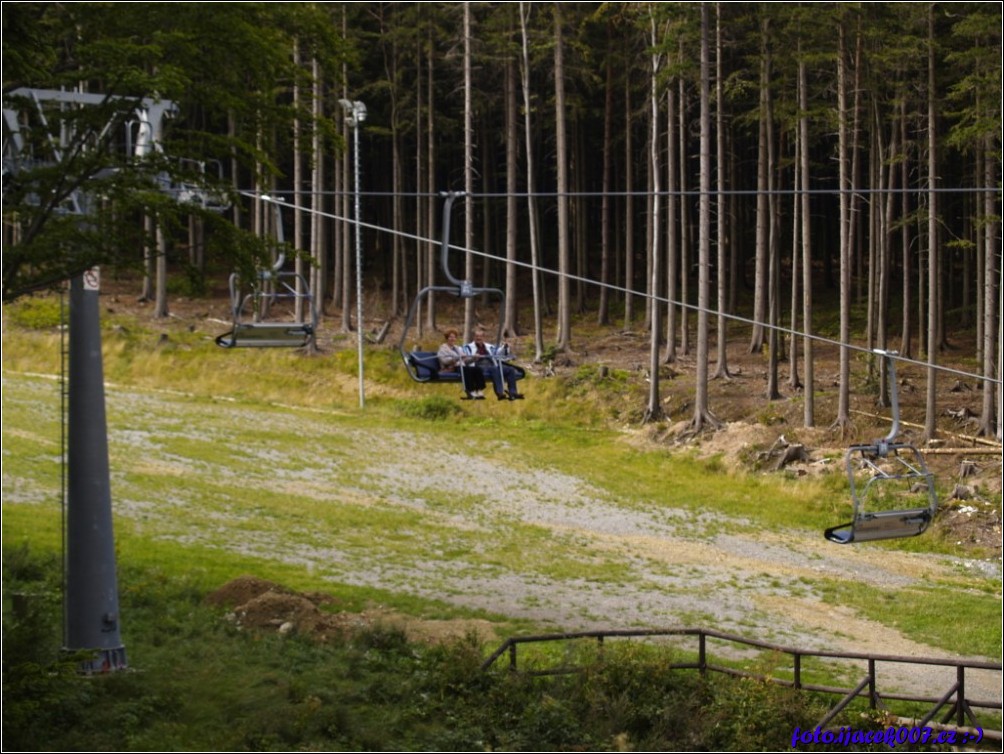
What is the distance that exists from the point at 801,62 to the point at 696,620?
13.1m

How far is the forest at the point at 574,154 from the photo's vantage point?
15.1m

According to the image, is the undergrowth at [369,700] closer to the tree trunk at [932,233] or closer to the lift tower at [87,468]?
the lift tower at [87,468]

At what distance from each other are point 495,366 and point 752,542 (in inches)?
498

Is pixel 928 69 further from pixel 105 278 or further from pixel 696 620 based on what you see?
pixel 105 278

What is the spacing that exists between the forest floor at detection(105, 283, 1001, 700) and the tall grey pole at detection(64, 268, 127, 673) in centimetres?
328

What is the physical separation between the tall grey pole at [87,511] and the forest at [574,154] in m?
0.83

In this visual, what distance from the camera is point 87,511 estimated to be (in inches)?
620

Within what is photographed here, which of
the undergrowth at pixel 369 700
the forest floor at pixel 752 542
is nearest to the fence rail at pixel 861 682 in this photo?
the undergrowth at pixel 369 700

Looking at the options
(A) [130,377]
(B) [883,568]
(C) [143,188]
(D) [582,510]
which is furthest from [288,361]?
(C) [143,188]

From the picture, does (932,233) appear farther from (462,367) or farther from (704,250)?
(462,367)

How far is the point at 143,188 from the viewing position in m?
15.0

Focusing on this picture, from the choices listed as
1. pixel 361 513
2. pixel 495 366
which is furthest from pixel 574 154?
pixel 495 366

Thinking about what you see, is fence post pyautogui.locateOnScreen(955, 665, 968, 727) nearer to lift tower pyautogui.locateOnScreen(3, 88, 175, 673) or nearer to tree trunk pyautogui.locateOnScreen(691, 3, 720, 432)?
lift tower pyautogui.locateOnScreen(3, 88, 175, 673)

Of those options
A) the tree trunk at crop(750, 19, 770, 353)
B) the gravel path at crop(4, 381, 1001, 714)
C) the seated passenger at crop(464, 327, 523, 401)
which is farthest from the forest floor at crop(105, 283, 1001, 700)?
the seated passenger at crop(464, 327, 523, 401)
